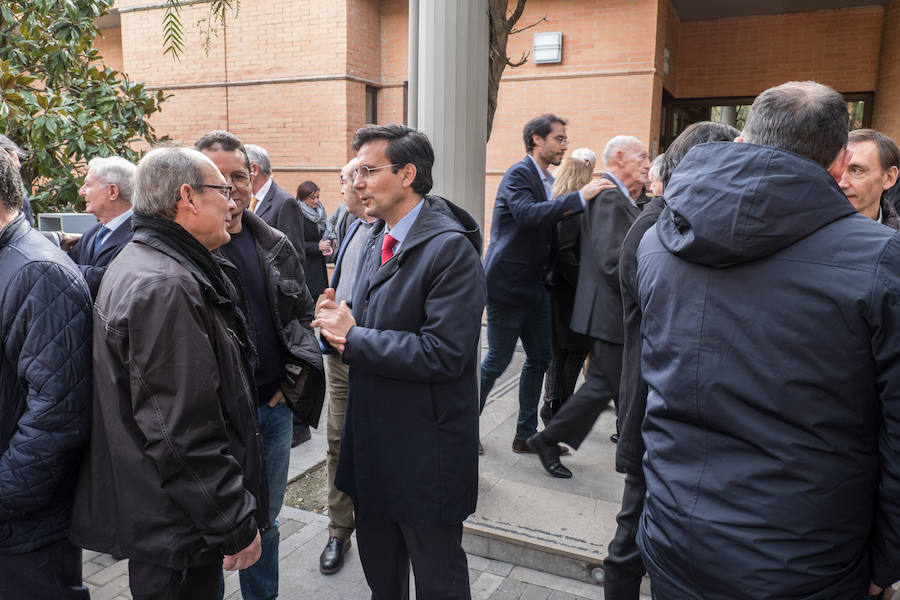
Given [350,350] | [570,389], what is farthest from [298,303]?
[570,389]

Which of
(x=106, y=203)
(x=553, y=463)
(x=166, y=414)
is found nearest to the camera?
(x=166, y=414)

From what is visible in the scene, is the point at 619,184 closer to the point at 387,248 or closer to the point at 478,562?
the point at 387,248

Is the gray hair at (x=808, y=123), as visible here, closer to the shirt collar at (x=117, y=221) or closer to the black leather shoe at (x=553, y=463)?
the black leather shoe at (x=553, y=463)

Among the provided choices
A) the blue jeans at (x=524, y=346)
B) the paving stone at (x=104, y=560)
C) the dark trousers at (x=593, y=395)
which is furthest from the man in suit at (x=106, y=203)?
the dark trousers at (x=593, y=395)

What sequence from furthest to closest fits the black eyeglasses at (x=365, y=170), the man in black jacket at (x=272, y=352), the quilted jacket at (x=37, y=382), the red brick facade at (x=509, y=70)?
the red brick facade at (x=509, y=70), the man in black jacket at (x=272, y=352), the black eyeglasses at (x=365, y=170), the quilted jacket at (x=37, y=382)

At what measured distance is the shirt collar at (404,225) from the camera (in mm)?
2494

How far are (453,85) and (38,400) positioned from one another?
2.44 metres

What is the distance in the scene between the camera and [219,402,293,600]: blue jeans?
2.80m

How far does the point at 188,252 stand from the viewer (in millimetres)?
2027

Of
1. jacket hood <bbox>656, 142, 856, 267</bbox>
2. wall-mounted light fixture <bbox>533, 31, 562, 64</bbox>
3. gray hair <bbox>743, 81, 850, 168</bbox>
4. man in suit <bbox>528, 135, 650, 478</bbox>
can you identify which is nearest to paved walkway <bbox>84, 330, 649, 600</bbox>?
man in suit <bbox>528, 135, 650, 478</bbox>

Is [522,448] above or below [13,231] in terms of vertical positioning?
below

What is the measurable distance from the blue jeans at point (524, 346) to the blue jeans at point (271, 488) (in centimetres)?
185

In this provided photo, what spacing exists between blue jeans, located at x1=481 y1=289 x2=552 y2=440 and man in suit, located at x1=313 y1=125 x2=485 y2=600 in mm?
1963

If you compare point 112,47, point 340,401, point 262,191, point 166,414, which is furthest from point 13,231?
point 112,47
